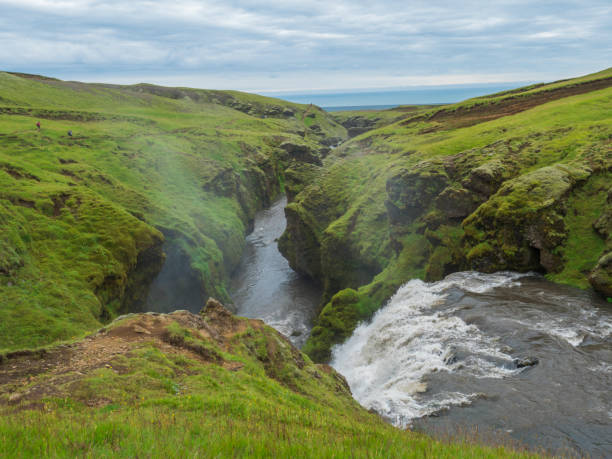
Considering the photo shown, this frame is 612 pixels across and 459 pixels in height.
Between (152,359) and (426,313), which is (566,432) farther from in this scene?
(152,359)

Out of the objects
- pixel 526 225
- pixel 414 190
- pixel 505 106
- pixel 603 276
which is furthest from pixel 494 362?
pixel 505 106

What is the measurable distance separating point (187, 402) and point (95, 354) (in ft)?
17.9

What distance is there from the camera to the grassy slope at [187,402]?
5781 millimetres

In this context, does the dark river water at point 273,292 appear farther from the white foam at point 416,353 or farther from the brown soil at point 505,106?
the brown soil at point 505,106

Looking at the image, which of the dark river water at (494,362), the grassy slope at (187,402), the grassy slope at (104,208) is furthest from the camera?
the grassy slope at (104,208)

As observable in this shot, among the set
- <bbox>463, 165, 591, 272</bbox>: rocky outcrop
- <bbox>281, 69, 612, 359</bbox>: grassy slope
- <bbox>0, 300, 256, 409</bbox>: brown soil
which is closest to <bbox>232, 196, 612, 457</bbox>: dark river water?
<bbox>463, 165, 591, 272</bbox>: rocky outcrop

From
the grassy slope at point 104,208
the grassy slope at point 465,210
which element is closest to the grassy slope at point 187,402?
the grassy slope at point 104,208

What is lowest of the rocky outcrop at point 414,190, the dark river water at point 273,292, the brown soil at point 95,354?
the dark river water at point 273,292

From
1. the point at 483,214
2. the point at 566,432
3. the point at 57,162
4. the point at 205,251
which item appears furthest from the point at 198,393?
the point at 57,162

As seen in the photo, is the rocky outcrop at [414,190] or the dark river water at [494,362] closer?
the dark river water at [494,362]

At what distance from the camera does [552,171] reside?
31.3 meters

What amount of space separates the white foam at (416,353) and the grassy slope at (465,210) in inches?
116

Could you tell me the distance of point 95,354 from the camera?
1333cm

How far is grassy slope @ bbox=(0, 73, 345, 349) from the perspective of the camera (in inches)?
1037
